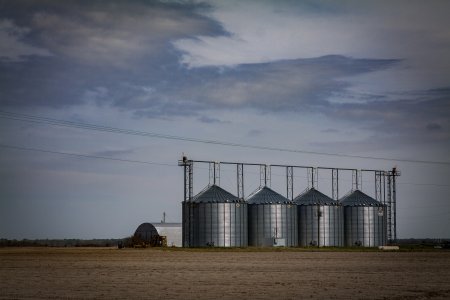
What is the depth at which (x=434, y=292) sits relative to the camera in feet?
96.4

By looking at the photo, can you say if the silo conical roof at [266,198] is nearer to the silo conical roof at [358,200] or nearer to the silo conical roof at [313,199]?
the silo conical roof at [313,199]

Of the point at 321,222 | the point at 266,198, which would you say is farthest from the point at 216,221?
the point at 321,222

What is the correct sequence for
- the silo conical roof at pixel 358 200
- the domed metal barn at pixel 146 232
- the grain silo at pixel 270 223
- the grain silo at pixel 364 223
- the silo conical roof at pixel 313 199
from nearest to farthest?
the grain silo at pixel 270 223
the silo conical roof at pixel 313 199
the grain silo at pixel 364 223
the silo conical roof at pixel 358 200
the domed metal barn at pixel 146 232

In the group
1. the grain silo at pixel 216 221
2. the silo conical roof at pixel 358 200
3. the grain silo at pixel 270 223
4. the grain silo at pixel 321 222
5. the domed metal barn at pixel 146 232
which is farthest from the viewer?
the domed metal barn at pixel 146 232

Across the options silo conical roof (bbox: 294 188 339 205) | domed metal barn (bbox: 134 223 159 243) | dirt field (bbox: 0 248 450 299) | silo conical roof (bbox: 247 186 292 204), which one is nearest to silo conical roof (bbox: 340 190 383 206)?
silo conical roof (bbox: 294 188 339 205)

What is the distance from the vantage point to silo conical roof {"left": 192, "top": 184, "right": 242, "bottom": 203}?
105562mm

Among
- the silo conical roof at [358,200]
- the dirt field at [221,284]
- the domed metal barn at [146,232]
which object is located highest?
the silo conical roof at [358,200]

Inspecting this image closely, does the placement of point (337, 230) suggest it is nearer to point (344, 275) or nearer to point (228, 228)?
point (228, 228)

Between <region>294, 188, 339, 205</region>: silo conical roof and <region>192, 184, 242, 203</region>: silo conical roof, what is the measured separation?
44.4ft

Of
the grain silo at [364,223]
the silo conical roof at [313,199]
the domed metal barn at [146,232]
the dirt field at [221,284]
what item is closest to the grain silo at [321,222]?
the silo conical roof at [313,199]

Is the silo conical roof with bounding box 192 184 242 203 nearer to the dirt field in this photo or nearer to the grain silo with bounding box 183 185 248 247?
the grain silo with bounding box 183 185 248 247

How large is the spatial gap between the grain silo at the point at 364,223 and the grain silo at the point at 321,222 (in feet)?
5.81

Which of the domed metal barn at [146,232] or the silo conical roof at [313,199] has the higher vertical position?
the silo conical roof at [313,199]

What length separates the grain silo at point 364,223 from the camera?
377ft
